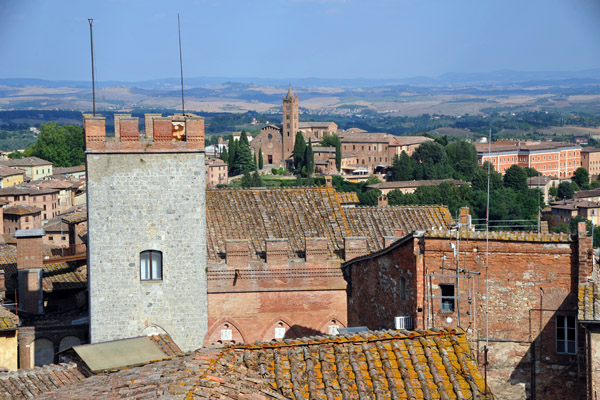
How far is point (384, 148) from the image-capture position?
584 ft

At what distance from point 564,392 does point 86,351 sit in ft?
25.9

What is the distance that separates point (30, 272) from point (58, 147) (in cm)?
12448

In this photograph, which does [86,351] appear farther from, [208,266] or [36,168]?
[36,168]

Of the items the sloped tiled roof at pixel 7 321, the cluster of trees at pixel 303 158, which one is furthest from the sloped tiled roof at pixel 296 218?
the cluster of trees at pixel 303 158

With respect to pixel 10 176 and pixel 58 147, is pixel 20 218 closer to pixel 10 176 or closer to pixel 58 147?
pixel 10 176

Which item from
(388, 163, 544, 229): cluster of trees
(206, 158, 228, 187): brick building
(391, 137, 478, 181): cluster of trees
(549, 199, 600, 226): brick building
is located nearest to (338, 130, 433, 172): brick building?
(391, 137, 478, 181): cluster of trees

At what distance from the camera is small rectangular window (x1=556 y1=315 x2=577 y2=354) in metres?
16.0

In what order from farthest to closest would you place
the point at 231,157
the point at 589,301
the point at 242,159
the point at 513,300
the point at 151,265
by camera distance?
1. the point at 231,157
2. the point at 242,159
3. the point at 151,265
4. the point at 513,300
5. the point at 589,301

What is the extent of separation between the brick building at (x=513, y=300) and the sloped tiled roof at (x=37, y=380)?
19.6ft

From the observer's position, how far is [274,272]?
2141cm

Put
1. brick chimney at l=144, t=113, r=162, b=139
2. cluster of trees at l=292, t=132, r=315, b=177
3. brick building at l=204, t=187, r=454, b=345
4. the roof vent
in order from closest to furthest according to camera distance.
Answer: the roof vent, brick chimney at l=144, t=113, r=162, b=139, brick building at l=204, t=187, r=454, b=345, cluster of trees at l=292, t=132, r=315, b=177

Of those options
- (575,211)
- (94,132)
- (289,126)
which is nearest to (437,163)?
(289,126)

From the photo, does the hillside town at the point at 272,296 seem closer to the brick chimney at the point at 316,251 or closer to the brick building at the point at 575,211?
the brick chimney at the point at 316,251

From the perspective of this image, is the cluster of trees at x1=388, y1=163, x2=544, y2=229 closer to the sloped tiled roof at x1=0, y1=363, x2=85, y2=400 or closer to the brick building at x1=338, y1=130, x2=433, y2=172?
the brick building at x1=338, y1=130, x2=433, y2=172
